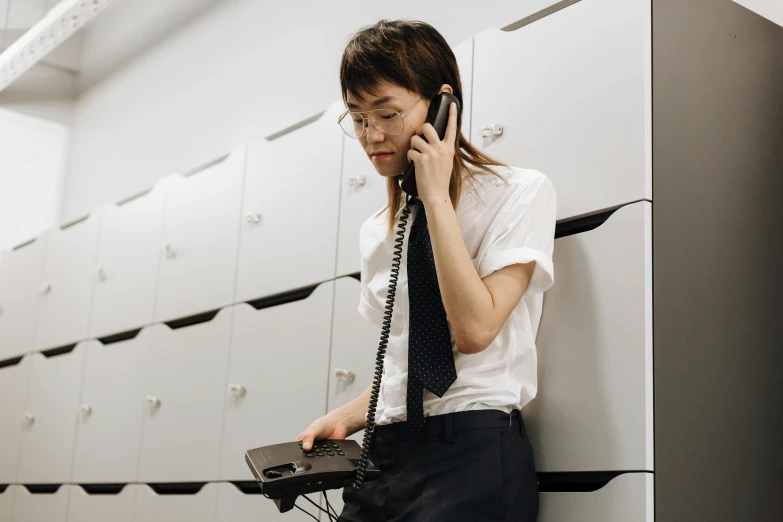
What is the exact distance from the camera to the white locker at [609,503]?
1.49 metres

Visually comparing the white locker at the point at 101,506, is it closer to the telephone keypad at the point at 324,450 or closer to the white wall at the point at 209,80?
the white wall at the point at 209,80

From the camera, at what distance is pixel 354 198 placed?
2369 millimetres

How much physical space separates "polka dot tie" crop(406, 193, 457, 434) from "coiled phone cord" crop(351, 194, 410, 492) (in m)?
0.03

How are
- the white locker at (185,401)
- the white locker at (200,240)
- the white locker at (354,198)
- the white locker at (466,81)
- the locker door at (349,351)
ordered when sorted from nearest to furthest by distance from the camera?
the white locker at (466,81), the locker door at (349,351), the white locker at (354,198), the white locker at (185,401), the white locker at (200,240)

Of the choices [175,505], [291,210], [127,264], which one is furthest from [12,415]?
[291,210]

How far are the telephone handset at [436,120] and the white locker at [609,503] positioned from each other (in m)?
0.60

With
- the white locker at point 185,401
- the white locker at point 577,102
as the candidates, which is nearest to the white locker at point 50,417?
the white locker at point 185,401

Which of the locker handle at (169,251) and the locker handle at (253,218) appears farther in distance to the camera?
the locker handle at (169,251)

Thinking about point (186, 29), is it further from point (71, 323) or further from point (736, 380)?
point (736, 380)

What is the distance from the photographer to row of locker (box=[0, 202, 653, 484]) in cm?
159

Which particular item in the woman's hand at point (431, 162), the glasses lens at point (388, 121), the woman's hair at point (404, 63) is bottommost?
the woman's hand at point (431, 162)

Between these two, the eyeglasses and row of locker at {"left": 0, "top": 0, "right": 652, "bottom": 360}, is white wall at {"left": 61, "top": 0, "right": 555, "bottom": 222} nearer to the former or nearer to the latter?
row of locker at {"left": 0, "top": 0, "right": 652, "bottom": 360}

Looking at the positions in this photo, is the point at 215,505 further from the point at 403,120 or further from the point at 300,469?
the point at 403,120

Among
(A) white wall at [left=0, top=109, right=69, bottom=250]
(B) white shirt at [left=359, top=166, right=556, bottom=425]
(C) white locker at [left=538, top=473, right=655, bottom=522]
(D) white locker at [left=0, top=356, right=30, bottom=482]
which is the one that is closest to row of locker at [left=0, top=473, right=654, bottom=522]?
(C) white locker at [left=538, top=473, right=655, bottom=522]
